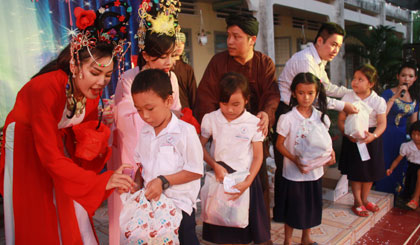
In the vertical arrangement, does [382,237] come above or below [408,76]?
below

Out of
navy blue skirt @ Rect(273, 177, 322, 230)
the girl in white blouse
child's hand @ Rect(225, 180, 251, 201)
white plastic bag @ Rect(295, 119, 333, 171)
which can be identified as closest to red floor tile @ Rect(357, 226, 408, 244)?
the girl in white blouse

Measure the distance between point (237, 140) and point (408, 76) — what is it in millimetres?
2997

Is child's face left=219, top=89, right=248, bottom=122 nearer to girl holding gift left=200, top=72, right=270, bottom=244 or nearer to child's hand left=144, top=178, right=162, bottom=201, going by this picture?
girl holding gift left=200, top=72, right=270, bottom=244

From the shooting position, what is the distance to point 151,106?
5.20ft

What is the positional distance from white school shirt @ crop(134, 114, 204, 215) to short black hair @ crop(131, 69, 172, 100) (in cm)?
17

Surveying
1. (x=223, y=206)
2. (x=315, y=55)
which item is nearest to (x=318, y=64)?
(x=315, y=55)

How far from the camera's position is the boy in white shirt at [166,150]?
1.59 meters

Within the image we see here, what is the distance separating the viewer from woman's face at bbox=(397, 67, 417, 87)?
398cm

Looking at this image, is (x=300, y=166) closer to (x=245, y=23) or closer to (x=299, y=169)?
(x=299, y=169)

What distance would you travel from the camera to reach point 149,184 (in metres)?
1.55

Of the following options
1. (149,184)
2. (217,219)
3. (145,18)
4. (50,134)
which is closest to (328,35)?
(145,18)

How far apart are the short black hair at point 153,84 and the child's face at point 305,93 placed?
1200 mm

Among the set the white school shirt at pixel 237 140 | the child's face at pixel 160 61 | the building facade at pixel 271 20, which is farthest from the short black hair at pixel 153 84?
the building facade at pixel 271 20

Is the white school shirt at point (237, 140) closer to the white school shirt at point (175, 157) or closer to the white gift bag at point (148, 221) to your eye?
the white school shirt at point (175, 157)
